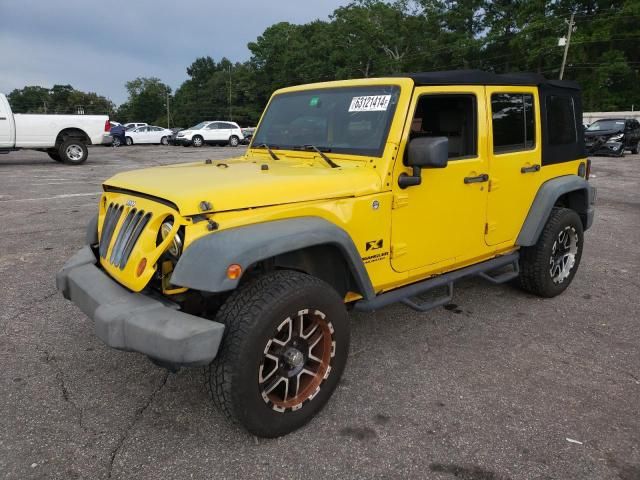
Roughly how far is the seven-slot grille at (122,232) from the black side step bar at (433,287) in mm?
1325

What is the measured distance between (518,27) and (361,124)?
52158 mm

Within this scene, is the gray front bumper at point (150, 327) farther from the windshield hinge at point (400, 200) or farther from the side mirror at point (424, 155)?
the side mirror at point (424, 155)

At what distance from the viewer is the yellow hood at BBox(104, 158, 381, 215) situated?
7.59ft

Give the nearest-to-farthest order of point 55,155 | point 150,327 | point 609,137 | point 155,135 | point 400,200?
point 150,327 < point 400,200 < point 55,155 < point 609,137 < point 155,135

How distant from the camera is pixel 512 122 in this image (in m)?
3.75

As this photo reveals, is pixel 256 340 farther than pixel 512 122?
No

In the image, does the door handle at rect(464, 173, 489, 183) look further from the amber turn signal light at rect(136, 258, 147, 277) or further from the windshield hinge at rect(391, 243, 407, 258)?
the amber turn signal light at rect(136, 258, 147, 277)

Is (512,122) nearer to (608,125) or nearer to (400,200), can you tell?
(400,200)

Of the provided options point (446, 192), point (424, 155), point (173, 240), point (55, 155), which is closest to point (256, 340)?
point (173, 240)

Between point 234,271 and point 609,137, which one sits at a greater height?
point 609,137

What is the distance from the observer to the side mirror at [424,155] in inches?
107

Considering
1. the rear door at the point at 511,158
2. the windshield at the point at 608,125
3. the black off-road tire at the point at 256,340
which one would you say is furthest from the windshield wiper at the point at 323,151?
the windshield at the point at 608,125

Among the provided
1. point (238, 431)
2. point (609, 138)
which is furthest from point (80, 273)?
point (609, 138)

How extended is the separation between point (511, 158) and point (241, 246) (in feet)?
8.08
